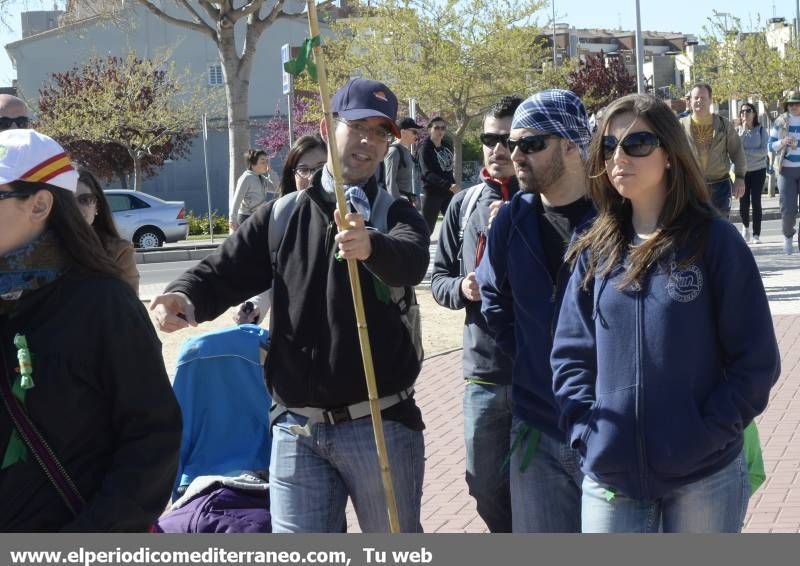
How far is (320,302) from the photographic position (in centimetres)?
407

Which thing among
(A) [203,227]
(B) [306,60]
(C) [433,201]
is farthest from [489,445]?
(A) [203,227]

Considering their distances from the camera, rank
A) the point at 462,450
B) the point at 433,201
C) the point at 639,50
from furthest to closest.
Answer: the point at 639,50 < the point at 433,201 < the point at 462,450

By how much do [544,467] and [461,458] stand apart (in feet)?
11.4

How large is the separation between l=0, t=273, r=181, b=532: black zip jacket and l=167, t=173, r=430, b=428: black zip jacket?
1.09 m

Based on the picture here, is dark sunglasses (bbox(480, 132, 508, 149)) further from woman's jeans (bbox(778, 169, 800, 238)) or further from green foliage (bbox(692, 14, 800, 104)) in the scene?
green foliage (bbox(692, 14, 800, 104))

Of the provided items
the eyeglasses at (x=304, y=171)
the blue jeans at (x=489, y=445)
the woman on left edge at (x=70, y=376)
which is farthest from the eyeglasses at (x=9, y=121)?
the woman on left edge at (x=70, y=376)

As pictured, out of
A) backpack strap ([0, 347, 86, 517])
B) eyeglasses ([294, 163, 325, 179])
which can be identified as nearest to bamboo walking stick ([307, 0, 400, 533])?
backpack strap ([0, 347, 86, 517])

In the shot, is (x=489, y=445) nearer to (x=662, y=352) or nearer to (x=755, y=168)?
(x=662, y=352)

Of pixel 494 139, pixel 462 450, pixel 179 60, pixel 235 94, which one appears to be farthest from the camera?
pixel 179 60

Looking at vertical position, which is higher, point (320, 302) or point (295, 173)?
point (295, 173)

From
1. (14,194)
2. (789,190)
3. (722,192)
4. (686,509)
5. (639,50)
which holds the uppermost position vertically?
(639,50)

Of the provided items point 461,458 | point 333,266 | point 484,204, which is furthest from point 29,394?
point 461,458

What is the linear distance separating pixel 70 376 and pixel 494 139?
8.45 feet
